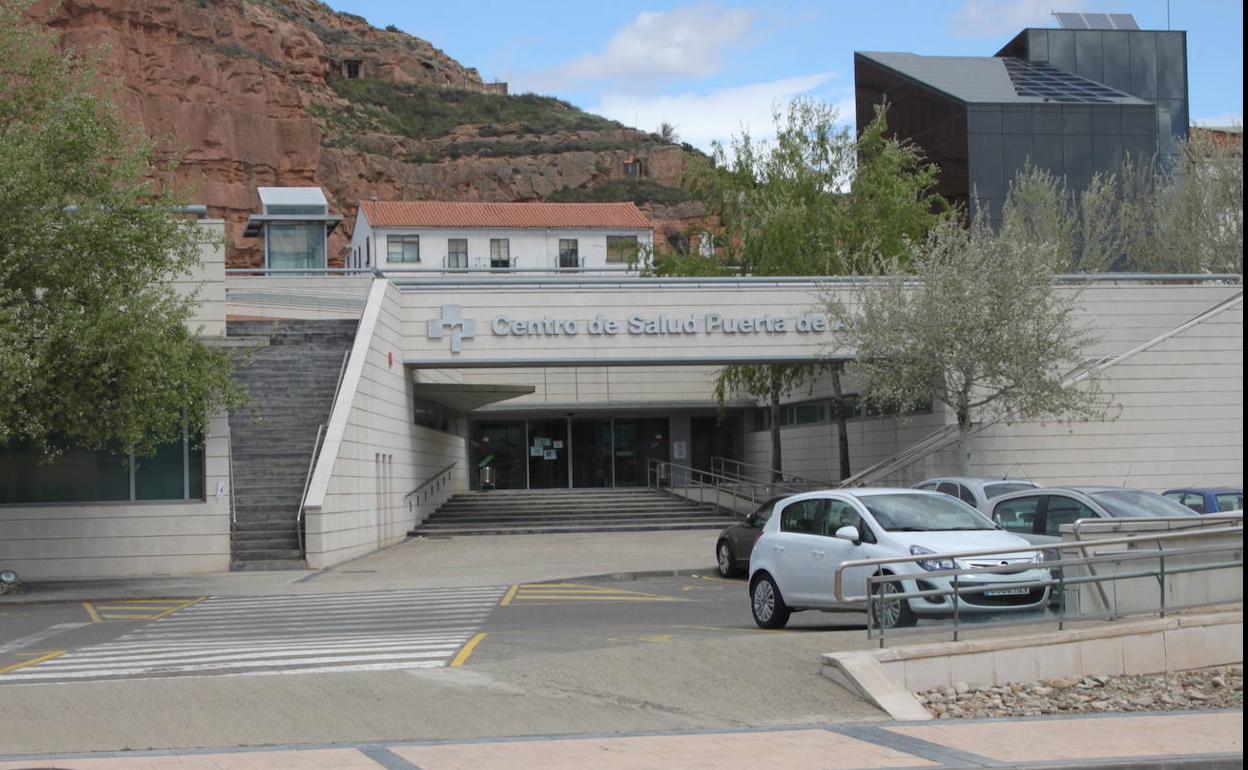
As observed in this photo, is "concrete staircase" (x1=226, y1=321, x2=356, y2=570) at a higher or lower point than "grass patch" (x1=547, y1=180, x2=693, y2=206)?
lower

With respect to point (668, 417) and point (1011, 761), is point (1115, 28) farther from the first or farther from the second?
point (1011, 761)

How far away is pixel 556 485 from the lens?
48.8 meters

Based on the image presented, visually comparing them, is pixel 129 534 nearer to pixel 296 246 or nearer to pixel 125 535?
pixel 125 535

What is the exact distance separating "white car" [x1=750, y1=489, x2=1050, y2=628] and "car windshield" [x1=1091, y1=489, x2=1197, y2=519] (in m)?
3.26

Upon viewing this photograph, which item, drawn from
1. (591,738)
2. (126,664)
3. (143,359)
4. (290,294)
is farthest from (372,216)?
(591,738)

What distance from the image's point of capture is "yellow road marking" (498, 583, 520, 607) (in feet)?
61.1

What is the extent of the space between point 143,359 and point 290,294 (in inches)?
736

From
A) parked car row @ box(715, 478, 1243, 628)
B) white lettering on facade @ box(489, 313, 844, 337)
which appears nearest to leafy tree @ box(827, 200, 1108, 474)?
white lettering on facade @ box(489, 313, 844, 337)

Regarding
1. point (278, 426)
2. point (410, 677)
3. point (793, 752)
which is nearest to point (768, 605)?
point (410, 677)

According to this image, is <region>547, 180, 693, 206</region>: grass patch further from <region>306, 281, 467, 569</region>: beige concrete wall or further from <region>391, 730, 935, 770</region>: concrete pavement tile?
<region>391, 730, 935, 770</region>: concrete pavement tile

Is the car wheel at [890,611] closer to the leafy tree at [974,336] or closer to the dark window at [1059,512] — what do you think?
the dark window at [1059,512]

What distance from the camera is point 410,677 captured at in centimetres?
1135

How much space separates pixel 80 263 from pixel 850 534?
1273cm


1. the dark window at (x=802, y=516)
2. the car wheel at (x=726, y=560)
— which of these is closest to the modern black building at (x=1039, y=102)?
the car wheel at (x=726, y=560)
